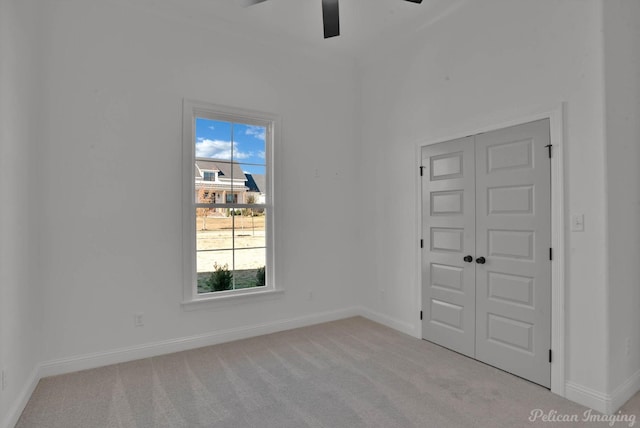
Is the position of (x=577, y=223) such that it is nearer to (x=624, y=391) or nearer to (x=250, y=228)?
(x=624, y=391)

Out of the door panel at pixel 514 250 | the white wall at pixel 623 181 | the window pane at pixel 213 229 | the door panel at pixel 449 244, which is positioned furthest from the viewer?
the window pane at pixel 213 229

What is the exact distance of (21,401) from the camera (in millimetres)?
2416

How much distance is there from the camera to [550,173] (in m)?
2.66

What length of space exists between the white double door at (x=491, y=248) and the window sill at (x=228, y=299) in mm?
1676

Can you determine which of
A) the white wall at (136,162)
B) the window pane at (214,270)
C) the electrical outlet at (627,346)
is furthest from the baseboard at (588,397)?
the window pane at (214,270)

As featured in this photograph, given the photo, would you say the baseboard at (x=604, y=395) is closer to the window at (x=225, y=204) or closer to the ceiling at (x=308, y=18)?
the window at (x=225, y=204)

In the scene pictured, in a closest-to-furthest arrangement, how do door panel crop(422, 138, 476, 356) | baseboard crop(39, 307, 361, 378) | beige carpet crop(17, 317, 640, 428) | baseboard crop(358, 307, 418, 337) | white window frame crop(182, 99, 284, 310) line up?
beige carpet crop(17, 317, 640, 428) < baseboard crop(39, 307, 361, 378) < door panel crop(422, 138, 476, 356) < white window frame crop(182, 99, 284, 310) < baseboard crop(358, 307, 418, 337)

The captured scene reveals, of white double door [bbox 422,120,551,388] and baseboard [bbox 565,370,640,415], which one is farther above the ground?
white double door [bbox 422,120,551,388]

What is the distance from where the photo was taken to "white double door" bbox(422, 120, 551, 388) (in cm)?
274

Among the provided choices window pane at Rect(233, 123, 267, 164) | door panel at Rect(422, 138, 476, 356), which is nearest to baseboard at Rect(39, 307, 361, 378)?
door panel at Rect(422, 138, 476, 356)

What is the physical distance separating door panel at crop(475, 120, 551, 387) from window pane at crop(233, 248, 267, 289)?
2.25m

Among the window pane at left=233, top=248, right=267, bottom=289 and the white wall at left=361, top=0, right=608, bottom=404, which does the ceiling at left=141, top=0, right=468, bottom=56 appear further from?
the window pane at left=233, top=248, right=267, bottom=289

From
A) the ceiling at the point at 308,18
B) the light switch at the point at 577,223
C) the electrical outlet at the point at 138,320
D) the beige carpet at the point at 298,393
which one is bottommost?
the beige carpet at the point at 298,393

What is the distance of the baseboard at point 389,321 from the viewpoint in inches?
152
